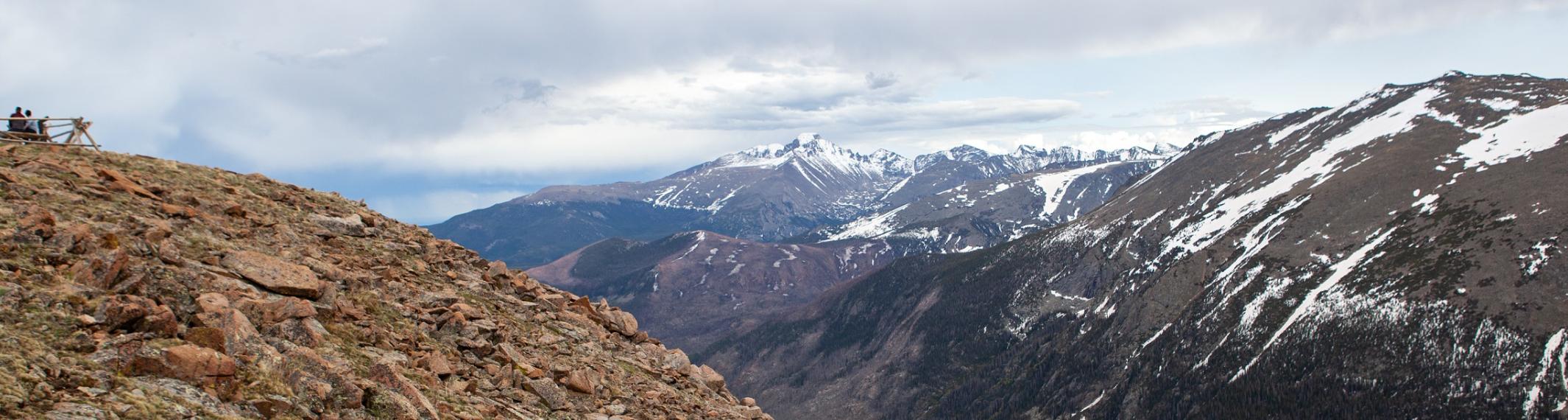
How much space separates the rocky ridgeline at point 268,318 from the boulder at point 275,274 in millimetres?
57

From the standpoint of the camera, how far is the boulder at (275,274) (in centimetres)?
2520

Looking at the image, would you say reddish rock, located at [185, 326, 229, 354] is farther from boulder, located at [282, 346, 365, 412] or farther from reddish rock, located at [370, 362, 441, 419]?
reddish rock, located at [370, 362, 441, 419]

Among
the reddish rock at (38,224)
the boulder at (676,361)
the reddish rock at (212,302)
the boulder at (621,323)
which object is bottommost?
the boulder at (676,361)

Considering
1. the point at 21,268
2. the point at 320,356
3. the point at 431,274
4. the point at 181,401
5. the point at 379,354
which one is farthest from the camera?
the point at 431,274

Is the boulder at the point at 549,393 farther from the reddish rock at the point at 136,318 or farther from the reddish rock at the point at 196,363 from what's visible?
the reddish rock at the point at 136,318

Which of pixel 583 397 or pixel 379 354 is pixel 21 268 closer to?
pixel 379 354

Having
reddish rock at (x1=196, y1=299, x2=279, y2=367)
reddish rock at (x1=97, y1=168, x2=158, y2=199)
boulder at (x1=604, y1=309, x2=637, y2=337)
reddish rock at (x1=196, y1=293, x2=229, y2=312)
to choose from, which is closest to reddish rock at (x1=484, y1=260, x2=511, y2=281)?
boulder at (x1=604, y1=309, x2=637, y2=337)

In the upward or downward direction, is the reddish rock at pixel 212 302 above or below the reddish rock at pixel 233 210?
below

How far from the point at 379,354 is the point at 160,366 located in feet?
23.4

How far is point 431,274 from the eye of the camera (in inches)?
1388

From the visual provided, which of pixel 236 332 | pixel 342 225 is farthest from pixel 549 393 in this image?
pixel 342 225

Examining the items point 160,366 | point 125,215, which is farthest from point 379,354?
point 125,215

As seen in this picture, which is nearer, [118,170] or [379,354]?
[379,354]

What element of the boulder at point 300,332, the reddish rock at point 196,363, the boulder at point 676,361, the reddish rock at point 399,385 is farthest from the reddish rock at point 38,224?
the boulder at point 676,361
